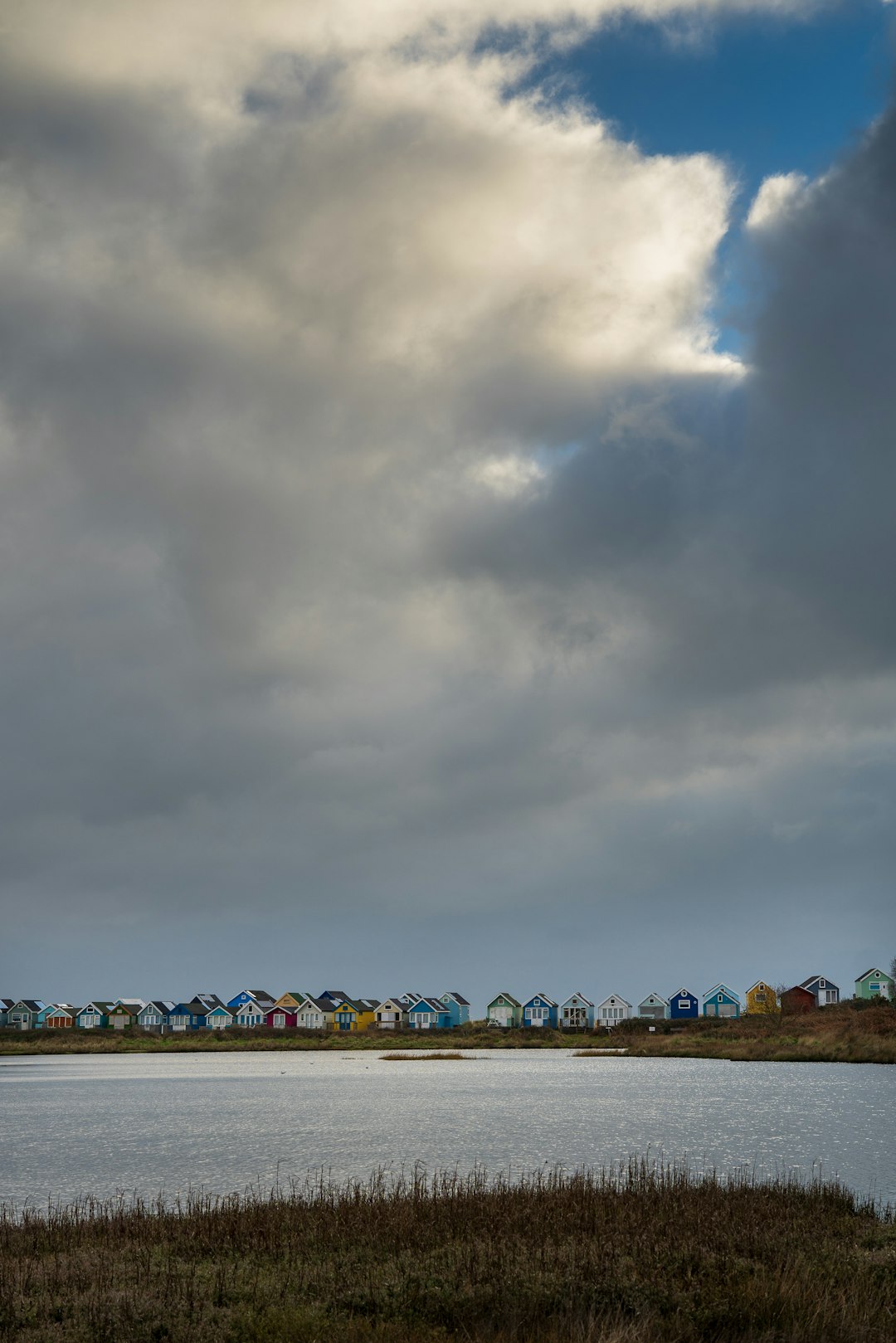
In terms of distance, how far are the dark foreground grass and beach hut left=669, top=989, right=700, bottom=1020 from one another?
17737 cm

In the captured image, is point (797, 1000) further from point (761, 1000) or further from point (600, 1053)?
point (600, 1053)

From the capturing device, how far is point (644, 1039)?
13950 centimetres

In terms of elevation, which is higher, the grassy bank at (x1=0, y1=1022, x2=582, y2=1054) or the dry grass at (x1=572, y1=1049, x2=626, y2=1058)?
the dry grass at (x1=572, y1=1049, x2=626, y2=1058)

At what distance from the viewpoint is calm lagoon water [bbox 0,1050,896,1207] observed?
33.7 m

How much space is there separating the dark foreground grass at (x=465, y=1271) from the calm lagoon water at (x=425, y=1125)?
28.6 ft

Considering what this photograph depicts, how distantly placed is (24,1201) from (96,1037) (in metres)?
166

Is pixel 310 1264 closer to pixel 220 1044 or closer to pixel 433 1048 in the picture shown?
pixel 433 1048

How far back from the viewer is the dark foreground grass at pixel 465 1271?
13086 millimetres

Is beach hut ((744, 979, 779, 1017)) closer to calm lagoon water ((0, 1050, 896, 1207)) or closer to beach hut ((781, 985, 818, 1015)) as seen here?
beach hut ((781, 985, 818, 1015))

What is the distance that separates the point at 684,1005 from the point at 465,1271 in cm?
18683

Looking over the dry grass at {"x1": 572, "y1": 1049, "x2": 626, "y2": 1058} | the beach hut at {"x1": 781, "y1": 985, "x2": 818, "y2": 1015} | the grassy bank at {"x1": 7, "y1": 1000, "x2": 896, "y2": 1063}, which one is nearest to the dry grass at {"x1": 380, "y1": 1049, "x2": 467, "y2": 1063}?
the dry grass at {"x1": 572, "y1": 1049, "x2": 626, "y2": 1058}

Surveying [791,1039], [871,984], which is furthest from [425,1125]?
[871,984]

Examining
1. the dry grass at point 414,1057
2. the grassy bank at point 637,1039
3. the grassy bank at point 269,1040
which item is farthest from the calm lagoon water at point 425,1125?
the grassy bank at point 269,1040

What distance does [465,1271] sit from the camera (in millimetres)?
15508
